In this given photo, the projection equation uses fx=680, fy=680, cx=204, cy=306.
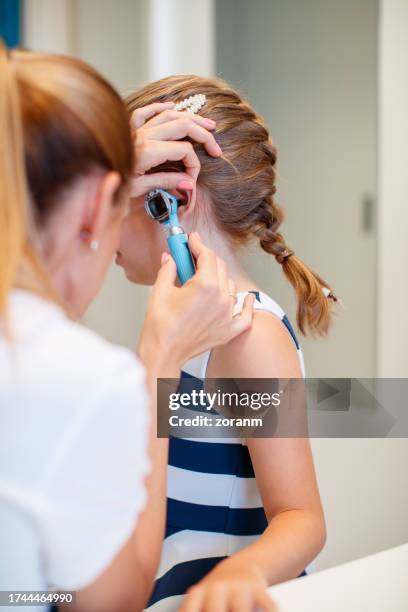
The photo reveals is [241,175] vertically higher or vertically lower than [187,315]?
higher

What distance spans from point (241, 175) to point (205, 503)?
1.68 feet

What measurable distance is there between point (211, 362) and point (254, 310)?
10 centimetres

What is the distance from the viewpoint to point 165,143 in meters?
0.96

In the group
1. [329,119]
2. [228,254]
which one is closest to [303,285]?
[228,254]

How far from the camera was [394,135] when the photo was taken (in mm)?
1784

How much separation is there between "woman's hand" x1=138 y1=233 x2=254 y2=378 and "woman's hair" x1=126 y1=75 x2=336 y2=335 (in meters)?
0.25

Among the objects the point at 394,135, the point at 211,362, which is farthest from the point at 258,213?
the point at 394,135

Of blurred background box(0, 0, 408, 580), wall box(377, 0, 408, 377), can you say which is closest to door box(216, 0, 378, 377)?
blurred background box(0, 0, 408, 580)

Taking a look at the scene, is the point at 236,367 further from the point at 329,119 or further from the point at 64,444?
the point at 329,119

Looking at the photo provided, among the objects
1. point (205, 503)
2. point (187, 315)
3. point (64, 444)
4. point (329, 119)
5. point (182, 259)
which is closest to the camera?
point (64, 444)

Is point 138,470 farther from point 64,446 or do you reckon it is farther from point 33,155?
point 33,155

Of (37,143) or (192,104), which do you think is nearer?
(37,143)

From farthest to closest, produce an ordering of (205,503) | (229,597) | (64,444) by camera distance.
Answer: (205,503), (229,597), (64,444)

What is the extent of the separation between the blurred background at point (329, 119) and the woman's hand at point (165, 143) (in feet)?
3.03
